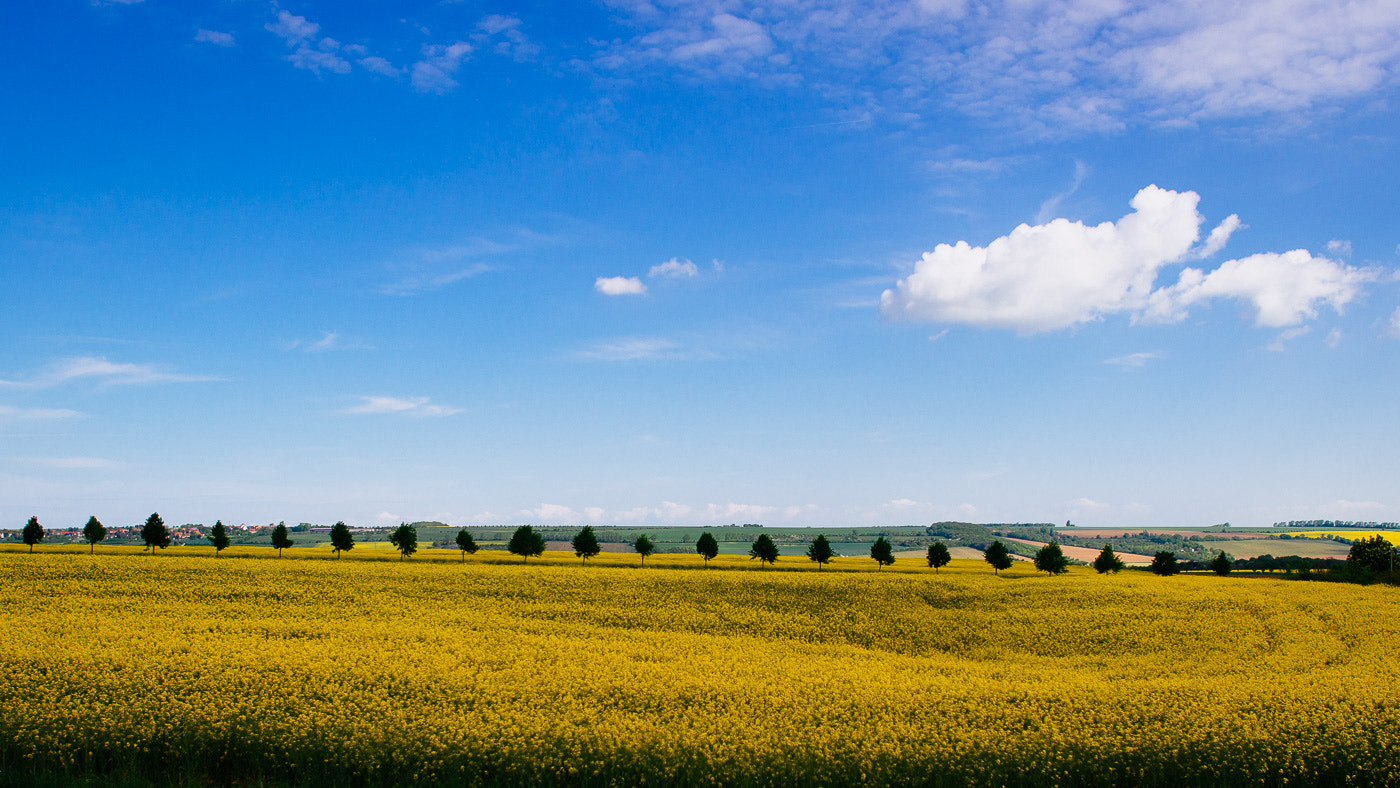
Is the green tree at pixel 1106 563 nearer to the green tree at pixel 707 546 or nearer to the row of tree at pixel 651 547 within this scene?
the row of tree at pixel 651 547

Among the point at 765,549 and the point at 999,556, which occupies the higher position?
the point at 765,549

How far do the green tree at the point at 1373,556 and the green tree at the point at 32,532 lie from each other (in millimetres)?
146400

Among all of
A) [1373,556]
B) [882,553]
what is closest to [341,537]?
[882,553]

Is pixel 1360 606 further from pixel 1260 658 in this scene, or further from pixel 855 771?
pixel 855 771

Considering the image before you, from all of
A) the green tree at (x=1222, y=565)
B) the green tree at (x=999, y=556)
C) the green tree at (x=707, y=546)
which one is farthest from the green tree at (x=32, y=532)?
the green tree at (x=1222, y=565)

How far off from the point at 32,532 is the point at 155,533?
36.5 ft

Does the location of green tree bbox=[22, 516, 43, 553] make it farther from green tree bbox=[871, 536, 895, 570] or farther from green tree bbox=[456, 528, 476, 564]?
green tree bbox=[871, 536, 895, 570]

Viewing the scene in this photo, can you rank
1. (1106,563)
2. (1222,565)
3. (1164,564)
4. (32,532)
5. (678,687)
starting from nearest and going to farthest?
(678,687) < (32,532) < (1222,565) < (1164,564) < (1106,563)

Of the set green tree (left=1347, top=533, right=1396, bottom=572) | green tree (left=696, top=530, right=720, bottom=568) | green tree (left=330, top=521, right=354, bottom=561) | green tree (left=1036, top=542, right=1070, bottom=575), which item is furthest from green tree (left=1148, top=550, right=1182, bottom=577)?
green tree (left=330, top=521, right=354, bottom=561)

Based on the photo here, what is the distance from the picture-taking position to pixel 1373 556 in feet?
281

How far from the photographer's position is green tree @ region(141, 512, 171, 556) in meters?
82.4

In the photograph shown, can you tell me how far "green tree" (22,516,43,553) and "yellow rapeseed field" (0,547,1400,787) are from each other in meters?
40.3

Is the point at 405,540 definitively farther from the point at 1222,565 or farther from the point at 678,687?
the point at 1222,565

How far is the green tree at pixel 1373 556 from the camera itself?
83.8m
